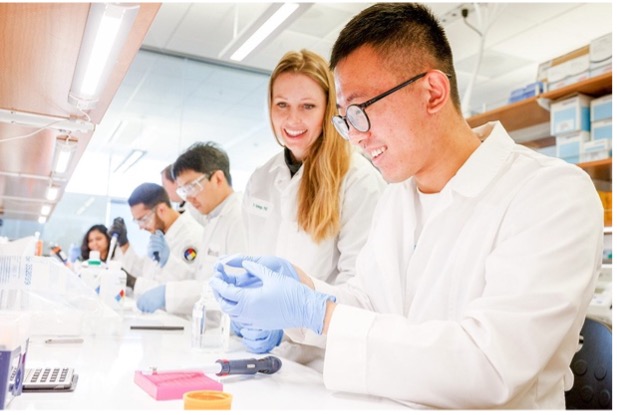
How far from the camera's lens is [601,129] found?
122 inches

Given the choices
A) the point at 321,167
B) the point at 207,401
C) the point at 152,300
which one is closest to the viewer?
the point at 207,401

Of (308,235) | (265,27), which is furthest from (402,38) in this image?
(265,27)

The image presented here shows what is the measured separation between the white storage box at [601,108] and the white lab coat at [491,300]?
225cm

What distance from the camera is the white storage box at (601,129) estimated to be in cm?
305

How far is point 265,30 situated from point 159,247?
159 cm

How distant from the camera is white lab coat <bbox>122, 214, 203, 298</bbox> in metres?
3.48

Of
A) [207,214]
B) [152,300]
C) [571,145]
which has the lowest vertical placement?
[152,300]

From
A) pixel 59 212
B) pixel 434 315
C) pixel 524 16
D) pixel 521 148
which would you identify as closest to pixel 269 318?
pixel 434 315

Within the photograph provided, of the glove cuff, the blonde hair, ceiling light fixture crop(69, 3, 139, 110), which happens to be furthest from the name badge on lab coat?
the glove cuff

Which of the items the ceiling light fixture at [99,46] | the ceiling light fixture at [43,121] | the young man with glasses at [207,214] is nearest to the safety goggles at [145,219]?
the young man with glasses at [207,214]

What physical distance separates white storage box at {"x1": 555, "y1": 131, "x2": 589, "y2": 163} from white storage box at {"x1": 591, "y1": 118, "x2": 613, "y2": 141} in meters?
0.05

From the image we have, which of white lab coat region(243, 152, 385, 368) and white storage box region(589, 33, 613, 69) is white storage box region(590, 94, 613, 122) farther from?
white lab coat region(243, 152, 385, 368)

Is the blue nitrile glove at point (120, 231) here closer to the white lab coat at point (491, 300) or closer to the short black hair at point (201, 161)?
the short black hair at point (201, 161)

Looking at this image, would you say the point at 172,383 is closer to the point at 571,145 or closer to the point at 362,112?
the point at 362,112
